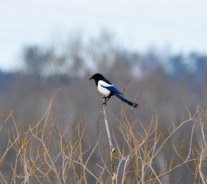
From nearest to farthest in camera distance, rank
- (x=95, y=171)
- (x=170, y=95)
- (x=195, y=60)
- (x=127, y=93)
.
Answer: (x=95, y=171), (x=127, y=93), (x=170, y=95), (x=195, y=60)

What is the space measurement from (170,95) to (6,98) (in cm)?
732

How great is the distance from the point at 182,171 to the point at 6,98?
27.0 ft

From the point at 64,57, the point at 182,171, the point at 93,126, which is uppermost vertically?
the point at 64,57

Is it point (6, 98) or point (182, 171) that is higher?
point (6, 98)

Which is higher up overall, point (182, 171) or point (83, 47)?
point (83, 47)

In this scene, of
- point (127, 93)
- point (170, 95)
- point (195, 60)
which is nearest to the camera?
point (127, 93)

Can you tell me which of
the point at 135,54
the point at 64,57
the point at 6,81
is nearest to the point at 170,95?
the point at 135,54

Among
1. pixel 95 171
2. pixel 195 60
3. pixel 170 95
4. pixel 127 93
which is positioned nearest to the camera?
pixel 95 171

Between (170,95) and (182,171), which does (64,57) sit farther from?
(182,171)

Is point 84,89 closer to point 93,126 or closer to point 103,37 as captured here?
point 103,37

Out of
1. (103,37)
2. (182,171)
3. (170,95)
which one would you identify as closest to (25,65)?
(103,37)

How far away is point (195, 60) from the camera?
1494 inches

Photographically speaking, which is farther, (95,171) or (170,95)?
(170,95)

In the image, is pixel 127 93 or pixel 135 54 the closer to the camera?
pixel 127 93
